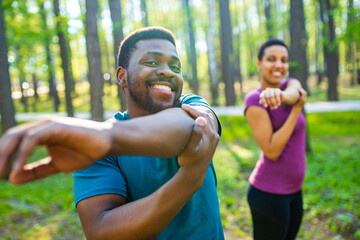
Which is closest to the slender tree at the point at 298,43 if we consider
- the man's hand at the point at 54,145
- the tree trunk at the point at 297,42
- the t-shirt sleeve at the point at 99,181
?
the tree trunk at the point at 297,42

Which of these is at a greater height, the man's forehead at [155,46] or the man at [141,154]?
the man's forehead at [155,46]

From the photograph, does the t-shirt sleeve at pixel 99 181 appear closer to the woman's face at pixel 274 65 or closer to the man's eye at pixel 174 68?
the man's eye at pixel 174 68

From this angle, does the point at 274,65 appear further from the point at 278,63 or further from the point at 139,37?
the point at 139,37

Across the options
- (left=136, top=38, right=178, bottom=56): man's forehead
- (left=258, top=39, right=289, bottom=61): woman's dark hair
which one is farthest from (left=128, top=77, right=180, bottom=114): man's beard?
(left=258, top=39, right=289, bottom=61): woman's dark hair

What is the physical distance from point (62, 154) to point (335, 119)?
38.4 feet

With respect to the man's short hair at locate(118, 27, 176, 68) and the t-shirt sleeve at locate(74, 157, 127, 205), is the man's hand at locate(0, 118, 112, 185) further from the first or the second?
the man's short hair at locate(118, 27, 176, 68)

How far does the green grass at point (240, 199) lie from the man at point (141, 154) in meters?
3.04

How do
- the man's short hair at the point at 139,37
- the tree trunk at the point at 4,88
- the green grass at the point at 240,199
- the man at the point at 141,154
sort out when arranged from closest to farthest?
1. the man at the point at 141,154
2. the man's short hair at the point at 139,37
3. the green grass at the point at 240,199
4. the tree trunk at the point at 4,88

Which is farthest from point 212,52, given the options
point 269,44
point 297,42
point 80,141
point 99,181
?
point 80,141

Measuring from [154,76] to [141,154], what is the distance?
633 millimetres

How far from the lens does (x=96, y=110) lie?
6828mm

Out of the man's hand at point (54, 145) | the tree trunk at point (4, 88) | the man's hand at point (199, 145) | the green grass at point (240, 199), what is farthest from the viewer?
the tree trunk at point (4, 88)

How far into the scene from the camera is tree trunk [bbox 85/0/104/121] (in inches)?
249

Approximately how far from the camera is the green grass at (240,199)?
4035mm
